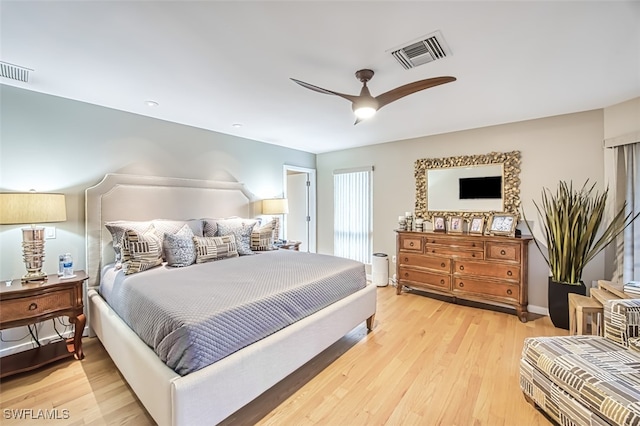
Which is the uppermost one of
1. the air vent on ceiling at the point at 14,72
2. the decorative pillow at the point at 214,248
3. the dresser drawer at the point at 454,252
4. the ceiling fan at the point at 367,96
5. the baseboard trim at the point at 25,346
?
the air vent on ceiling at the point at 14,72

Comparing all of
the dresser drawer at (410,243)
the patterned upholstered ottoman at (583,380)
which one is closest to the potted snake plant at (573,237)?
the patterned upholstered ottoman at (583,380)

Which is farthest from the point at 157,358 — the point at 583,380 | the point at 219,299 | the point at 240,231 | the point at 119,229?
the point at 583,380

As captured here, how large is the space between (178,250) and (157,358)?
133 cm

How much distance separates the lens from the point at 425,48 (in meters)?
1.89

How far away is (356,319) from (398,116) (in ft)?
7.71

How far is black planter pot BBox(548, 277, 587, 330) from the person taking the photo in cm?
293

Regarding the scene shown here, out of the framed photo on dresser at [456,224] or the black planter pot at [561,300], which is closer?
the black planter pot at [561,300]

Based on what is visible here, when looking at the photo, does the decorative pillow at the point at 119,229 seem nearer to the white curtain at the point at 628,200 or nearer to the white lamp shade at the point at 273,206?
the white lamp shade at the point at 273,206

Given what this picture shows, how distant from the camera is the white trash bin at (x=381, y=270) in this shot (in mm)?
4617

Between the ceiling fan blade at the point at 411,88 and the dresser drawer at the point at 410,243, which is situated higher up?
the ceiling fan blade at the point at 411,88

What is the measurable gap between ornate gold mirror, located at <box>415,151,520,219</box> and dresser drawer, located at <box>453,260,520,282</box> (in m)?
0.69

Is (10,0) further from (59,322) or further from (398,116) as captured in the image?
(398,116)

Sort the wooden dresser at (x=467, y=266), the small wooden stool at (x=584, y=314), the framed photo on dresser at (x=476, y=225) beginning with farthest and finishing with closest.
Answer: the framed photo on dresser at (x=476, y=225), the wooden dresser at (x=467, y=266), the small wooden stool at (x=584, y=314)

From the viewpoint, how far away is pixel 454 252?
12.2 ft
